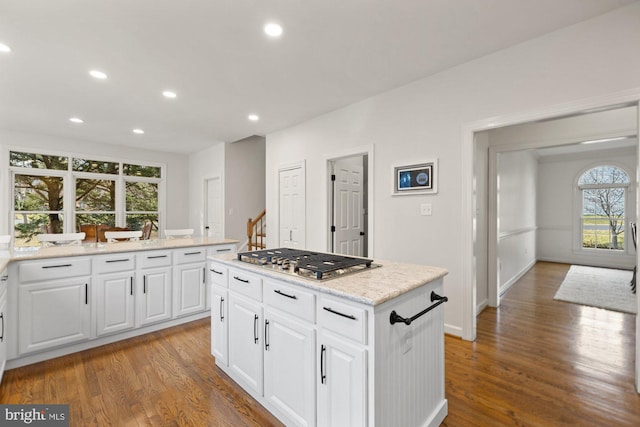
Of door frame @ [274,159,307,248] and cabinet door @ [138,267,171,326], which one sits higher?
door frame @ [274,159,307,248]

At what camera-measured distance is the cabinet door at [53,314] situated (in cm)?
234

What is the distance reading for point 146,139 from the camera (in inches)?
224

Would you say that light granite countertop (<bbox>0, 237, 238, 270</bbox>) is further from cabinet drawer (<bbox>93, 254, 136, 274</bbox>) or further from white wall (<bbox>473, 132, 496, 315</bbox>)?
white wall (<bbox>473, 132, 496, 315</bbox>)

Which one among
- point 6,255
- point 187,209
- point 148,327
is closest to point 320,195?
point 148,327

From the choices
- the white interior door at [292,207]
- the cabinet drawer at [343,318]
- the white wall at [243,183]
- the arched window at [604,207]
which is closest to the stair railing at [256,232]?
the white wall at [243,183]

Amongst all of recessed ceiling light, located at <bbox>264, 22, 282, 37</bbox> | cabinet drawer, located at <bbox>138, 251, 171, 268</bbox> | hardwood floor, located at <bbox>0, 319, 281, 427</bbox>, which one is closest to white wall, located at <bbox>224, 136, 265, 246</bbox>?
cabinet drawer, located at <bbox>138, 251, 171, 268</bbox>

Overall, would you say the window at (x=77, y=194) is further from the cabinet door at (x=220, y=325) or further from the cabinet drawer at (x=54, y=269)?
the cabinet door at (x=220, y=325)

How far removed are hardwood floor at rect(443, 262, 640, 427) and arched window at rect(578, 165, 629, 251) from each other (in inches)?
159

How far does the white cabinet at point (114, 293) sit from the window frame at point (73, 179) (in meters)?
3.88

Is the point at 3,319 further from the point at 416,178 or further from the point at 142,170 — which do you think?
the point at 142,170

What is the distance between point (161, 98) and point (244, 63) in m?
1.50

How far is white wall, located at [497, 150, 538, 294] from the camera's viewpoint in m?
4.23

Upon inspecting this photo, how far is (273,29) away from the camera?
2.24 m

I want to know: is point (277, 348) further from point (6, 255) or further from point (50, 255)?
point (6, 255)
